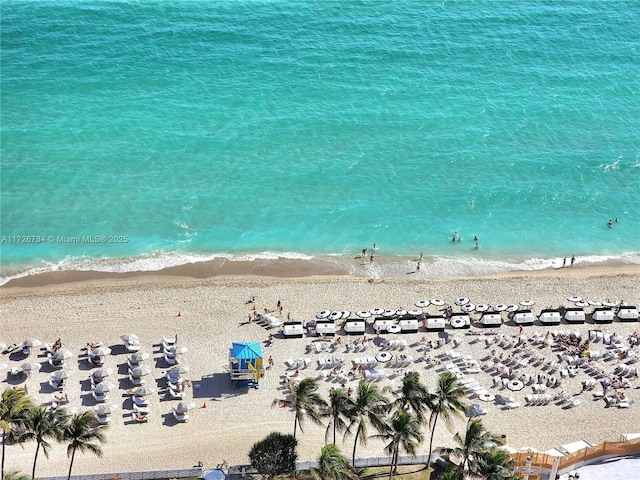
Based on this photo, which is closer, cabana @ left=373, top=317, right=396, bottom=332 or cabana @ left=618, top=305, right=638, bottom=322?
cabana @ left=373, top=317, right=396, bottom=332

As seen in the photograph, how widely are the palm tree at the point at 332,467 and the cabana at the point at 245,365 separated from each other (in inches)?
572

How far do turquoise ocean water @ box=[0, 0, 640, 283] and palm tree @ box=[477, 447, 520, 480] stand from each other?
33.7 metres

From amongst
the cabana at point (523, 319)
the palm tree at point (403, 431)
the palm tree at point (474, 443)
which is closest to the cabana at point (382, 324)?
the cabana at point (523, 319)

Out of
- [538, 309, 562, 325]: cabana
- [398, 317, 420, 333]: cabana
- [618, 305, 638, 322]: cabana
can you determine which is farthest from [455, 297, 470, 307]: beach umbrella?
[618, 305, 638, 322]: cabana

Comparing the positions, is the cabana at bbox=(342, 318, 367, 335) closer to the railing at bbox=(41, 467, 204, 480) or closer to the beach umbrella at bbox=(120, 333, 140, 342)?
the beach umbrella at bbox=(120, 333, 140, 342)

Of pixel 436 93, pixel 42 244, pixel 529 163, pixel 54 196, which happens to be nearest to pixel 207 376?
pixel 42 244

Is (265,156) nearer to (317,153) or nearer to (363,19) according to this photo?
(317,153)

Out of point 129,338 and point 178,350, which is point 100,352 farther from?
point 178,350

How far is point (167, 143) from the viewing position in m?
90.8

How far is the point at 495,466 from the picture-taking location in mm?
40062

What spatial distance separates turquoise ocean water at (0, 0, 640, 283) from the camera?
7831cm

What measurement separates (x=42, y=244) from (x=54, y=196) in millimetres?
8107

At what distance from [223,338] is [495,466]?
1065 inches

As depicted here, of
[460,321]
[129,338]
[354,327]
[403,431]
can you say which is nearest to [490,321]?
[460,321]
